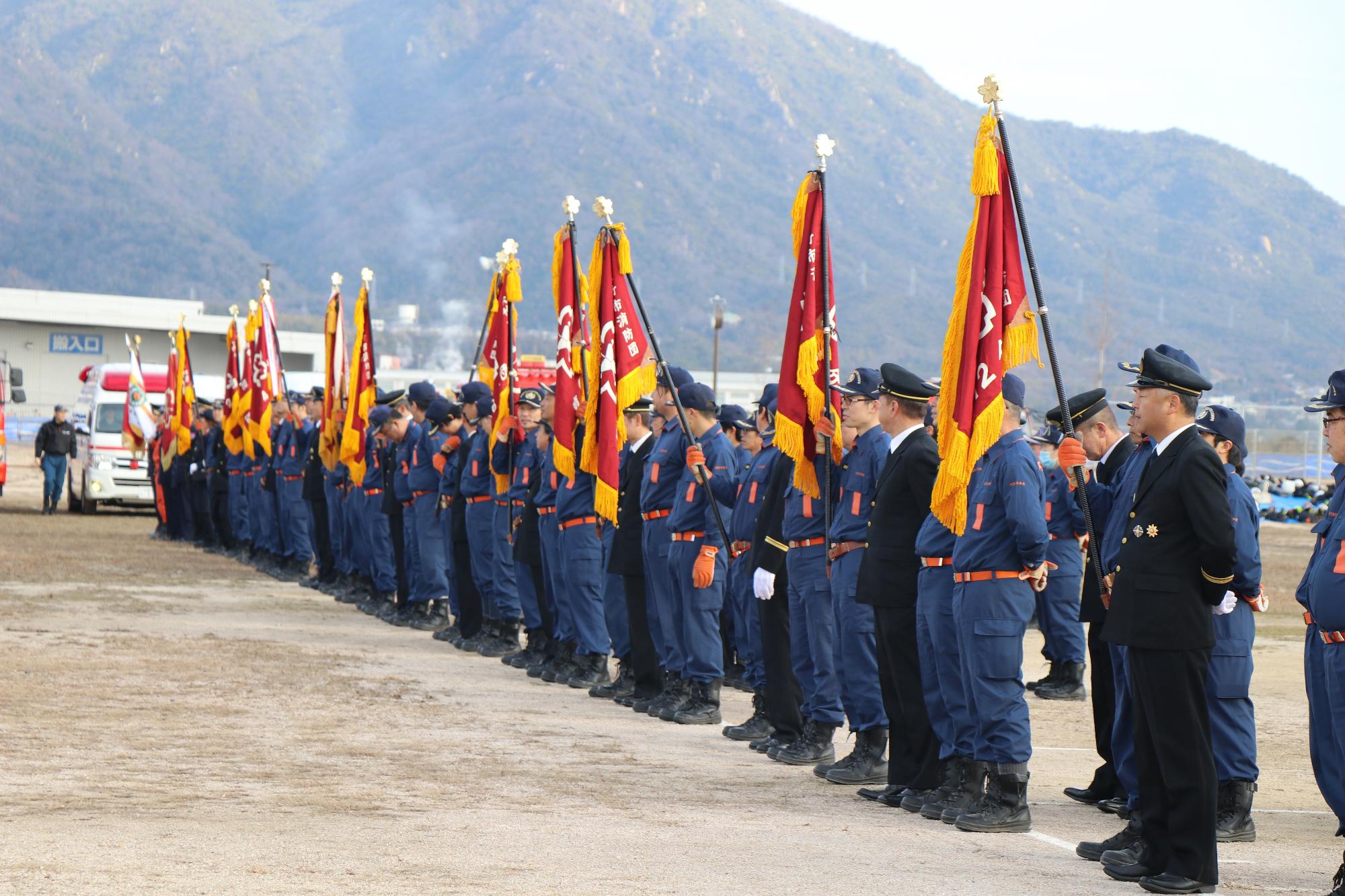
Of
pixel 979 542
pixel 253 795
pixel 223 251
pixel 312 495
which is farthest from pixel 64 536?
pixel 223 251

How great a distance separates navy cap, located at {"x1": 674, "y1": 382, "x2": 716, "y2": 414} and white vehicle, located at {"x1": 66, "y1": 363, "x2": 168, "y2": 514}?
67.5 ft

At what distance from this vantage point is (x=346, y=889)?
5.75m

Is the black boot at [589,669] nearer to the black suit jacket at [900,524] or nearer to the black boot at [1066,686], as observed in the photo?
the black boot at [1066,686]

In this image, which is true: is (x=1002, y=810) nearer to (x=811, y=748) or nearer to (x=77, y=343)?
(x=811, y=748)

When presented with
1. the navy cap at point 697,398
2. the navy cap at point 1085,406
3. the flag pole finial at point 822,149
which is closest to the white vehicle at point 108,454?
the navy cap at point 697,398

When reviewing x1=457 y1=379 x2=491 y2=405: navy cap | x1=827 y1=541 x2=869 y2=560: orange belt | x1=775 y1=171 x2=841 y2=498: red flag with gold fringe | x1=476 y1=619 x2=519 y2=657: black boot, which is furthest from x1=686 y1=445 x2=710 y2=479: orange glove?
x1=457 y1=379 x2=491 y2=405: navy cap

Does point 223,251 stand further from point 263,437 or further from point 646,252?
point 263,437

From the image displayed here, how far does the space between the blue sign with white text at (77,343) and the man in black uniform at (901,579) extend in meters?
58.2

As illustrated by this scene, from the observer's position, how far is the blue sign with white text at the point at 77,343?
202 feet

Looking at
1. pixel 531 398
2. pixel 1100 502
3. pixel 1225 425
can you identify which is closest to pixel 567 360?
pixel 531 398

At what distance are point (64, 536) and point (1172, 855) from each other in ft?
70.0

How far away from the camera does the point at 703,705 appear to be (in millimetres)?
10508

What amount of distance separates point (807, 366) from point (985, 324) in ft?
5.78

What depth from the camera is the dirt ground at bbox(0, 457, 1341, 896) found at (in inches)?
241
